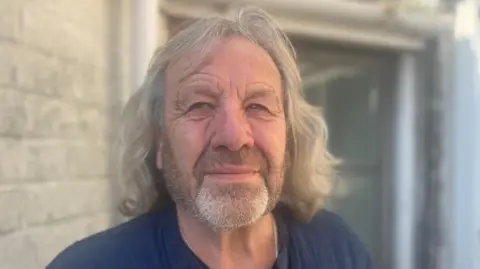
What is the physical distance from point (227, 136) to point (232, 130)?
0.01 metres

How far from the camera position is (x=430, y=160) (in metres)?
2.26

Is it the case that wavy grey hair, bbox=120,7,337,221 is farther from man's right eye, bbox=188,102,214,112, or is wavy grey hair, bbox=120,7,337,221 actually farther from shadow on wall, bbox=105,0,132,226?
shadow on wall, bbox=105,0,132,226

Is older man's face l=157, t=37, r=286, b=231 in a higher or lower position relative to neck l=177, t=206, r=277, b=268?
higher

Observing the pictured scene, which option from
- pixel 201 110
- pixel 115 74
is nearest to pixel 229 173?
pixel 201 110

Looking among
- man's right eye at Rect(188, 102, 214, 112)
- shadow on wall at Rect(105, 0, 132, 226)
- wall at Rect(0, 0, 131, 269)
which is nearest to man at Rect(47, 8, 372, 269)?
man's right eye at Rect(188, 102, 214, 112)

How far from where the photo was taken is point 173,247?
1.19 m

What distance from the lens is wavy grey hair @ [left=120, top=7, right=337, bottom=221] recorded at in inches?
47.7

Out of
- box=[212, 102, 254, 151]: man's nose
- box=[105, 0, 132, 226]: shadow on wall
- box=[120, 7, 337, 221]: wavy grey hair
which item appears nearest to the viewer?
box=[212, 102, 254, 151]: man's nose

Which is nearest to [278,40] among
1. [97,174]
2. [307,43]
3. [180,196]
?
[180,196]

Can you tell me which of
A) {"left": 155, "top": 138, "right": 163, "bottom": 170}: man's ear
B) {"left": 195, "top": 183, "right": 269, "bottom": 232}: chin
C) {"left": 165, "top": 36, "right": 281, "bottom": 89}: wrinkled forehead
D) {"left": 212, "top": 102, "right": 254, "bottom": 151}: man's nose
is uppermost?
{"left": 165, "top": 36, "right": 281, "bottom": 89}: wrinkled forehead

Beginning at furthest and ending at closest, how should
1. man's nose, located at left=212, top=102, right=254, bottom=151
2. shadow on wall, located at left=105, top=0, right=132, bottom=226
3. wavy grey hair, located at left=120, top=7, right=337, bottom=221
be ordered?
shadow on wall, located at left=105, top=0, right=132, bottom=226 < wavy grey hair, located at left=120, top=7, right=337, bottom=221 < man's nose, located at left=212, top=102, right=254, bottom=151

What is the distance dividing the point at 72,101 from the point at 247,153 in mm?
610

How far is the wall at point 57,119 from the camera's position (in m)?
1.27

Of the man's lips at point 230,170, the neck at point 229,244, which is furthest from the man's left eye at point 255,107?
the neck at point 229,244
